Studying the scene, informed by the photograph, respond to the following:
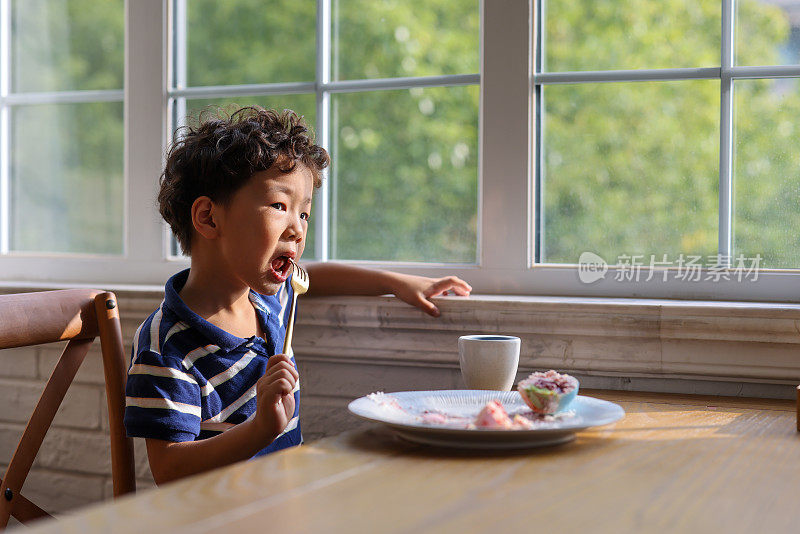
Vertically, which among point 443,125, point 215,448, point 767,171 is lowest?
point 215,448

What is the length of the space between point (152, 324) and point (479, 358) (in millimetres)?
470

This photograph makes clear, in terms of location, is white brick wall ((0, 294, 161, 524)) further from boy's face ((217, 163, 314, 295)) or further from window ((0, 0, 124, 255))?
boy's face ((217, 163, 314, 295))

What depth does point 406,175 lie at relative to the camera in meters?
1.65

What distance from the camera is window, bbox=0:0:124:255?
188cm

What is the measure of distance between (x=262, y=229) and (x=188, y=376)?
0.25 metres

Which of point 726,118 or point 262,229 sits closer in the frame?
point 262,229

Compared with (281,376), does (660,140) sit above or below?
above

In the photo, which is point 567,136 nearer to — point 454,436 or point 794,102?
point 794,102

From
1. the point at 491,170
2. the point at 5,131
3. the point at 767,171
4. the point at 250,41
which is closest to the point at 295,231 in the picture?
the point at 491,170

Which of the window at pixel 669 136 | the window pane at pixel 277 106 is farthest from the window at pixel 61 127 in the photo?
the window at pixel 669 136

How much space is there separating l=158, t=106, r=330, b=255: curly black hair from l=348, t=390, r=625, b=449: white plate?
18.5 inches

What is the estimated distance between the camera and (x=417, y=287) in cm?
145

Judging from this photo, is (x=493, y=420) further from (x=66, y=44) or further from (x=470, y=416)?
(x=66, y=44)

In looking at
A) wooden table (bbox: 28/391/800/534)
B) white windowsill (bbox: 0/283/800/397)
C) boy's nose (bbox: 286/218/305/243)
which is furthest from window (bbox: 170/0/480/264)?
wooden table (bbox: 28/391/800/534)
